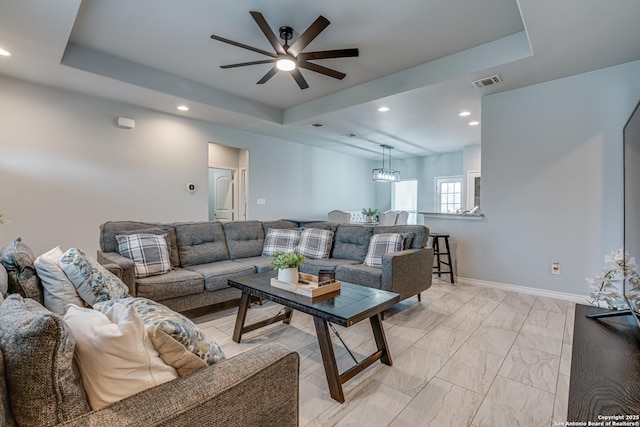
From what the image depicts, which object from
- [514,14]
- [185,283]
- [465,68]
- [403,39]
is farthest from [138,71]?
[514,14]

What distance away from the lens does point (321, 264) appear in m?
3.43

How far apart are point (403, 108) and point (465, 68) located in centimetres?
121

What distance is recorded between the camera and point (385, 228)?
3.65 m

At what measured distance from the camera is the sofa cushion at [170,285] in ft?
8.53

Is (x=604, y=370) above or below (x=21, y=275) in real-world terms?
below

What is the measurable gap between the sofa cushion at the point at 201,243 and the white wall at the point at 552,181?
10.8 ft

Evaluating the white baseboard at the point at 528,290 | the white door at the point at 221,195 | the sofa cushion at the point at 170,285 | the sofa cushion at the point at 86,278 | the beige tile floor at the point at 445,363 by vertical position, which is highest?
the white door at the point at 221,195

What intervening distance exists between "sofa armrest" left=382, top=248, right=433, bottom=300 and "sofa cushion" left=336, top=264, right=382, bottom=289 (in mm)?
73

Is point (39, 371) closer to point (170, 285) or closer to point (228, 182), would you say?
point (170, 285)

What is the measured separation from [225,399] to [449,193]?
27.0 feet

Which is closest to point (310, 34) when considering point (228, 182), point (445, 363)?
point (445, 363)

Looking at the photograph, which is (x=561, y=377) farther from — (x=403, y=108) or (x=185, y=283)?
(x=403, y=108)

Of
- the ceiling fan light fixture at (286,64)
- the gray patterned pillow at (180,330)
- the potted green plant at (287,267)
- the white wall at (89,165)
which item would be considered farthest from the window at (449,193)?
the gray patterned pillow at (180,330)

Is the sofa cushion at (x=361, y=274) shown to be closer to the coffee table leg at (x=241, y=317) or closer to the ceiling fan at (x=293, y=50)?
the coffee table leg at (x=241, y=317)
